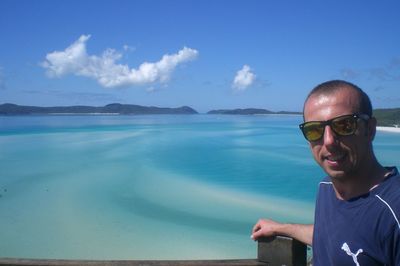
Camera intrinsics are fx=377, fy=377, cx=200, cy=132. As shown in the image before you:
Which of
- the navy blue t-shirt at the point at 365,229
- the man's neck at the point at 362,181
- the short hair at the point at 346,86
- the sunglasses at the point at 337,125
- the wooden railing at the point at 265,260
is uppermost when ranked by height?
the short hair at the point at 346,86

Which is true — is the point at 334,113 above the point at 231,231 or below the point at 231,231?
above

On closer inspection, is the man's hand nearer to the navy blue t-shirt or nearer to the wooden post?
the wooden post

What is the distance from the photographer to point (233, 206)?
13.7 m

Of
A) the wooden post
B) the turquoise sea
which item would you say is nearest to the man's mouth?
the wooden post

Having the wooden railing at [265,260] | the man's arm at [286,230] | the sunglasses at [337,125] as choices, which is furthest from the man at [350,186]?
the wooden railing at [265,260]

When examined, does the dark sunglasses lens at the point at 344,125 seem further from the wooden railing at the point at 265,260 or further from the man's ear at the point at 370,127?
the wooden railing at the point at 265,260

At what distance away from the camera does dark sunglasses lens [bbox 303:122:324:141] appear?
1.43 metres

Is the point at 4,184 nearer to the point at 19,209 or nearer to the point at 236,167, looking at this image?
the point at 19,209

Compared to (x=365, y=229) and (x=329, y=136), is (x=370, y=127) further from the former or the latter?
(x=365, y=229)

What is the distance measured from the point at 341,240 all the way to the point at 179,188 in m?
16.1

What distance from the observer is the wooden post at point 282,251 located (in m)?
1.79

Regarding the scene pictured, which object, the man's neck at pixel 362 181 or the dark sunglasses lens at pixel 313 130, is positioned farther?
the dark sunglasses lens at pixel 313 130

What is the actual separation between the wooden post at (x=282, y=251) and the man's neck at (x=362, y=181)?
0.52 metres

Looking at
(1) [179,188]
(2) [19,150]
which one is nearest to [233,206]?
(1) [179,188]
